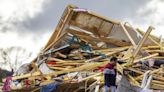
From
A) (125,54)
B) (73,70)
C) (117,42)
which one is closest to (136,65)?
(125,54)

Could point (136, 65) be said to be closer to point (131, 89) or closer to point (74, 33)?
point (131, 89)

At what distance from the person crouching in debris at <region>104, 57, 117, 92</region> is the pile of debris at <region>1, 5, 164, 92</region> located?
2.15 feet

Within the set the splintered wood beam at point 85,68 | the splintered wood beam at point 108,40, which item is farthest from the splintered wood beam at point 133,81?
the splintered wood beam at point 108,40

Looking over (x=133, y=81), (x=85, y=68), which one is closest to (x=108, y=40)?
(x=85, y=68)

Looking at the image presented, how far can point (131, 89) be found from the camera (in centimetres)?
1443

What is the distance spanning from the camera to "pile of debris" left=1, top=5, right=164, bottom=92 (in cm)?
1523

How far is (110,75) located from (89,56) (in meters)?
4.40

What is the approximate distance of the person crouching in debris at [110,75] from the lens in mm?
13648

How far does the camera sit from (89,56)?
59.2ft

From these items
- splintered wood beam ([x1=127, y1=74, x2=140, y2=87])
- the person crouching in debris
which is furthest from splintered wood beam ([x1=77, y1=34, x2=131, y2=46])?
the person crouching in debris

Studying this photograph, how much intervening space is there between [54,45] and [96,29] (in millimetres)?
1956

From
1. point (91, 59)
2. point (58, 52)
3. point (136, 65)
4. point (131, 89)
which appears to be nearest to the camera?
point (131, 89)

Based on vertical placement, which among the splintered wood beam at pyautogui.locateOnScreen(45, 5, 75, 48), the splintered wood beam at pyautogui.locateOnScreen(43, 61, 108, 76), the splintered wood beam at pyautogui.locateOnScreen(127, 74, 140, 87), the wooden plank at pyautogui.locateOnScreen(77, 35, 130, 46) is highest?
the splintered wood beam at pyautogui.locateOnScreen(45, 5, 75, 48)

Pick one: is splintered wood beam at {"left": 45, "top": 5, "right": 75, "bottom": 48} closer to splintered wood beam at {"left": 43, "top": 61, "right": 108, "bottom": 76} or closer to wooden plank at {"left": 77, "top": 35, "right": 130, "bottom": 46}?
wooden plank at {"left": 77, "top": 35, "right": 130, "bottom": 46}
